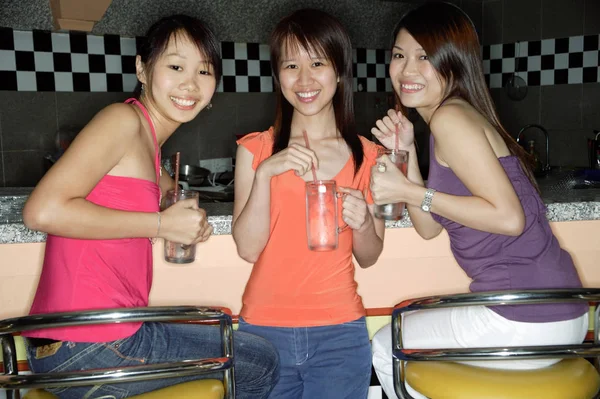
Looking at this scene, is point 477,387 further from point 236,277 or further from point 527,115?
point 527,115

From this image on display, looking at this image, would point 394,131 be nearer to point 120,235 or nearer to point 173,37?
point 173,37

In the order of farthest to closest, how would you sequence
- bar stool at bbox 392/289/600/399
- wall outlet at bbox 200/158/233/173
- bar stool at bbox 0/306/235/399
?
wall outlet at bbox 200/158/233/173, bar stool at bbox 392/289/600/399, bar stool at bbox 0/306/235/399

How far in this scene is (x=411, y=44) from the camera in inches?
65.4

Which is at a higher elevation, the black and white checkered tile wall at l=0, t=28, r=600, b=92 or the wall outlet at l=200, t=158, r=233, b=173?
the black and white checkered tile wall at l=0, t=28, r=600, b=92

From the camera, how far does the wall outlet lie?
4.00 meters

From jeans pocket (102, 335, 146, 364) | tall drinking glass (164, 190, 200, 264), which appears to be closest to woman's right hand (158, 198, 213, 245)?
tall drinking glass (164, 190, 200, 264)

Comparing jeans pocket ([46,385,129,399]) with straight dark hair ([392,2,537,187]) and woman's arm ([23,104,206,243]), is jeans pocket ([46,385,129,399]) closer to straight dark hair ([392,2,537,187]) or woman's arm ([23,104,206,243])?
woman's arm ([23,104,206,243])

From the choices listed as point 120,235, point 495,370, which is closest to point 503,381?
point 495,370

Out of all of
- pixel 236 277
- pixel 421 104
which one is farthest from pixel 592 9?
pixel 236 277

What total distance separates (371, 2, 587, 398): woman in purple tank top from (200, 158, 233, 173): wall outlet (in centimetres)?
242

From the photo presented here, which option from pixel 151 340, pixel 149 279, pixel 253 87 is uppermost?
pixel 253 87

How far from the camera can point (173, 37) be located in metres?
1.51

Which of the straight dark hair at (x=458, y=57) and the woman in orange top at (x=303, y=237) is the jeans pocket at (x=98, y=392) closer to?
the woman in orange top at (x=303, y=237)

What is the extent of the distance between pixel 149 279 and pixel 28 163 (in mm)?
2438
